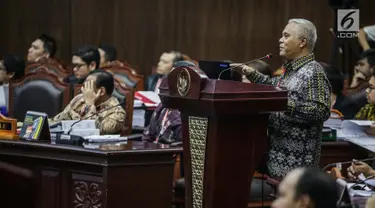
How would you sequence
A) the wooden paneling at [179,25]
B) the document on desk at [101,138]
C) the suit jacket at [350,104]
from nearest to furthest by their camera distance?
the document on desk at [101,138] → the suit jacket at [350,104] → the wooden paneling at [179,25]

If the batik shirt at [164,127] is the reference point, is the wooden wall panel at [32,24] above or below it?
above

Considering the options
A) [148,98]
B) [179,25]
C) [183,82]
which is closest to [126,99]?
[148,98]

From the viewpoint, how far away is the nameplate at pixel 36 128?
519cm

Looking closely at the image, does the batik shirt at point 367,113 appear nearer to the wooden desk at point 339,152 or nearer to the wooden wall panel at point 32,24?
the wooden desk at point 339,152

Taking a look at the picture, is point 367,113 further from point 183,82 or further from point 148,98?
point 183,82

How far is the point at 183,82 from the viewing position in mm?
4105

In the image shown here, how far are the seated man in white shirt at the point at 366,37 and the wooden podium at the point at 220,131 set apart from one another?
14.6 ft

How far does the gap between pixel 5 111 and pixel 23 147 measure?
1.28 metres

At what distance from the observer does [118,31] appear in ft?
33.8

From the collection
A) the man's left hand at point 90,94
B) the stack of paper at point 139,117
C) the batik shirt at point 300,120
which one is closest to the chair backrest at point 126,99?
the man's left hand at point 90,94

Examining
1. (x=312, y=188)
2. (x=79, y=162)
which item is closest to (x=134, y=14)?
(x=79, y=162)

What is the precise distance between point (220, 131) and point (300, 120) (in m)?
0.45

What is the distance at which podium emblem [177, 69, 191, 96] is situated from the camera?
4.07m

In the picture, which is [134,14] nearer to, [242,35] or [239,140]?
[242,35]
